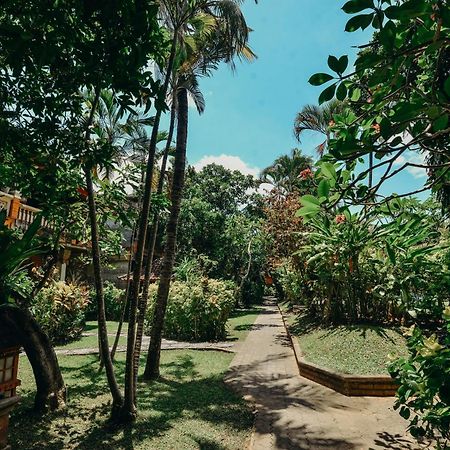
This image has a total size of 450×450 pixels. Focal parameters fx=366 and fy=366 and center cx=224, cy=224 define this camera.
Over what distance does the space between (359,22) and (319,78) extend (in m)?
0.28

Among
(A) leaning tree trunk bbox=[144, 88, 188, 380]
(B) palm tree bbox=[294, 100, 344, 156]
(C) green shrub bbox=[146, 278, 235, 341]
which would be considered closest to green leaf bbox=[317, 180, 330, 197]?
(A) leaning tree trunk bbox=[144, 88, 188, 380]

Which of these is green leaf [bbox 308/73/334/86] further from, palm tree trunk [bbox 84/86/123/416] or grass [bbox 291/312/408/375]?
grass [bbox 291/312/408/375]

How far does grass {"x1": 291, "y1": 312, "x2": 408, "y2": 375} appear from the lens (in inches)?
286

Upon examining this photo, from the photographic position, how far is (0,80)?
13.5ft

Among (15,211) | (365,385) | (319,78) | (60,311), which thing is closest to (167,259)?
(365,385)

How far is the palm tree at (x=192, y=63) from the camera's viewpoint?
7.23 meters

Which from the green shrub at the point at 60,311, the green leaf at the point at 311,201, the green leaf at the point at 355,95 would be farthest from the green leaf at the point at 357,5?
the green shrub at the point at 60,311

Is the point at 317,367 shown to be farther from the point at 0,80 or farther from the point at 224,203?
the point at 224,203

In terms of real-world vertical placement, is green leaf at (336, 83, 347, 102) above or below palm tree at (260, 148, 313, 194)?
below

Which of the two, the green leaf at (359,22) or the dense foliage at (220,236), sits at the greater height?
the dense foliage at (220,236)

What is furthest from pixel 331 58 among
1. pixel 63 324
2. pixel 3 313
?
pixel 63 324

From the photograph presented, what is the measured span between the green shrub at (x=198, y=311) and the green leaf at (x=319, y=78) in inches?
453

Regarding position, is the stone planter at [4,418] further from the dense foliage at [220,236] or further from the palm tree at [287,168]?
the palm tree at [287,168]

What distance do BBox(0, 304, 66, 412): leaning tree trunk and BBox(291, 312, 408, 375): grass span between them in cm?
502
